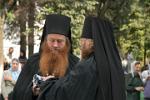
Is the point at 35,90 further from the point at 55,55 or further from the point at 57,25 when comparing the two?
the point at 57,25

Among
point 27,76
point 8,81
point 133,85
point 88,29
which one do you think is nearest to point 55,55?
point 27,76

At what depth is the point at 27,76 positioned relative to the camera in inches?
303

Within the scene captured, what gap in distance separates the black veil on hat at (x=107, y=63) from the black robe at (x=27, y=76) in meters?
0.91

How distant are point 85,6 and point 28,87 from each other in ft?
56.5

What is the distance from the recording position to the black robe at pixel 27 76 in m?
7.48

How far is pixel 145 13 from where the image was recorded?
1382 inches

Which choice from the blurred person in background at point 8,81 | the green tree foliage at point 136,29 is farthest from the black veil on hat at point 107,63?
the green tree foliage at point 136,29

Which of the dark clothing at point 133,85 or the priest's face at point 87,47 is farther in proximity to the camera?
the dark clothing at point 133,85

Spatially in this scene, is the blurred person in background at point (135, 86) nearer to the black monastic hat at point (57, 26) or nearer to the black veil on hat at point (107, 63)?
the black monastic hat at point (57, 26)

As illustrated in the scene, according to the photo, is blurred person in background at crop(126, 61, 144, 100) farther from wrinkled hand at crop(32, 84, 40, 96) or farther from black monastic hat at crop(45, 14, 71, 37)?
wrinkled hand at crop(32, 84, 40, 96)

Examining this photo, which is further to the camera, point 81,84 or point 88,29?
point 88,29

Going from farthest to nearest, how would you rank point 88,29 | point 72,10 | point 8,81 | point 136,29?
point 136,29
point 72,10
point 8,81
point 88,29

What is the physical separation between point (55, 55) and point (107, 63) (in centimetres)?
98

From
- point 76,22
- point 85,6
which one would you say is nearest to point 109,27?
point 76,22
